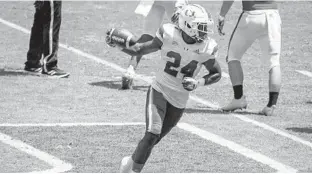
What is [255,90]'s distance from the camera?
13289 mm

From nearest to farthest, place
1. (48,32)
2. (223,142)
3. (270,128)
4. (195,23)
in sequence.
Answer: (195,23)
(223,142)
(270,128)
(48,32)

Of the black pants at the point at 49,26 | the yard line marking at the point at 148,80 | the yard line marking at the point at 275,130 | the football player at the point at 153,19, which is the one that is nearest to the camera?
the yard line marking at the point at 275,130

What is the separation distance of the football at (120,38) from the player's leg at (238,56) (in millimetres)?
2901

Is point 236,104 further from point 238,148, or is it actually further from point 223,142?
point 238,148

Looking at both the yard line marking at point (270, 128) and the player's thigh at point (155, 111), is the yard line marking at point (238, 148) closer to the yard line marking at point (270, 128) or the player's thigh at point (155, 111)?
the yard line marking at point (270, 128)

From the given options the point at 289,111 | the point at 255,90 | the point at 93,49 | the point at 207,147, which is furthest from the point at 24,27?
the point at 207,147

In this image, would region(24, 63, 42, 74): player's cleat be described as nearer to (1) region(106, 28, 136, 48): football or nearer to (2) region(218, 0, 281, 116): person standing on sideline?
(2) region(218, 0, 281, 116): person standing on sideline

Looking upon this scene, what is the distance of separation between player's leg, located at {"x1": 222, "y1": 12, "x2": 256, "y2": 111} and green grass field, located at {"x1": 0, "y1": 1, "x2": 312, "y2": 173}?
143mm

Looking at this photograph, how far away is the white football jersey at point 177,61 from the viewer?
353 inches

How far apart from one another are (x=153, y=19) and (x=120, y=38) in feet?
12.1

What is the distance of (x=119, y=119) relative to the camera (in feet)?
36.6

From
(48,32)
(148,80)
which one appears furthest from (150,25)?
(48,32)

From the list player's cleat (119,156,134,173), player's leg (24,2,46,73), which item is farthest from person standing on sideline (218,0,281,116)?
player's cleat (119,156,134,173)

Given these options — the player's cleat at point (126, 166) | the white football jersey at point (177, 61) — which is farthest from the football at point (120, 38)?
the player's cleat at point (126, 166)
